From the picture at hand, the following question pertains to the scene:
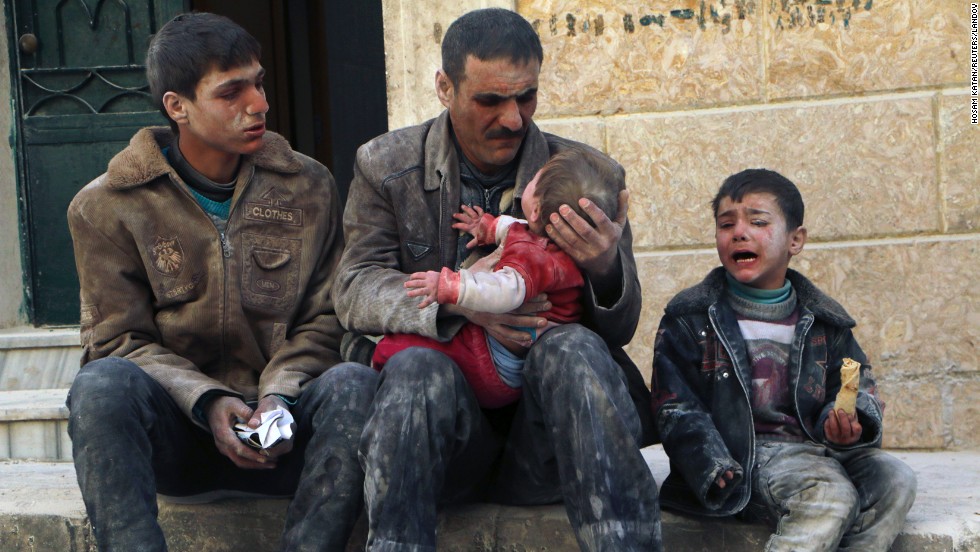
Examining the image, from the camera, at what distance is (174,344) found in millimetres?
3322

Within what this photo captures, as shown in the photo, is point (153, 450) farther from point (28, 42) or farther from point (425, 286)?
point (28, 42)

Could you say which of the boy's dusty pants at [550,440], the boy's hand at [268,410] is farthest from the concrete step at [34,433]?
the boy's dusty pants at [550,440]

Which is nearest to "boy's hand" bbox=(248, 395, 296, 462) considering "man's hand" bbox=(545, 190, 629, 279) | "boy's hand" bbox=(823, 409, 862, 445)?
"man's hand" bbox=(545, 190, 629, 279)

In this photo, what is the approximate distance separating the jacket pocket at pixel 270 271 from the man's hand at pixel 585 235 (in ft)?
2.78

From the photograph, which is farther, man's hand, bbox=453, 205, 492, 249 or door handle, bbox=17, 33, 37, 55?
door handle, bbox=17, 33, 37, 55

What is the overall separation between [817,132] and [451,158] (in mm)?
1801

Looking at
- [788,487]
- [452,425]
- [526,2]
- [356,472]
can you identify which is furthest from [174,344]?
[526,2]

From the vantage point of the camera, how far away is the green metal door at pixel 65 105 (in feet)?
19.1

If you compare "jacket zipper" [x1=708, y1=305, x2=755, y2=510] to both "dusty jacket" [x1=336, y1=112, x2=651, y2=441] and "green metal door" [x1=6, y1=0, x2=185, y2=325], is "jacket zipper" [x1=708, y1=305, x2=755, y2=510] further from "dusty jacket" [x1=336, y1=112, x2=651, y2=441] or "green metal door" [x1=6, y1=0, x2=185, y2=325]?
"green metal door" [x1=6, y1=0, x2=185, y2=325]

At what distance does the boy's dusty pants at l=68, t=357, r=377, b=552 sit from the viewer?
2818 mm

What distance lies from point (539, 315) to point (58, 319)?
3.62m

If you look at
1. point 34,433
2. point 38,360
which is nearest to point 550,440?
point 34,433

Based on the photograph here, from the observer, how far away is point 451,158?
328cm

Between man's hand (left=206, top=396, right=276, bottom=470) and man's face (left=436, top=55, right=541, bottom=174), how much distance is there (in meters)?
0.92
